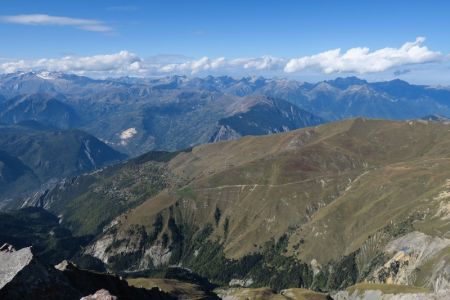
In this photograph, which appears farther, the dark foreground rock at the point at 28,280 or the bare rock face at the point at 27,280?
the bare rock face at the point at 27,280

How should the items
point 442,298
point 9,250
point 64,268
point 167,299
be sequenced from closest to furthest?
point 9,250 → point 442,298 → point 64,268 → point 167,299

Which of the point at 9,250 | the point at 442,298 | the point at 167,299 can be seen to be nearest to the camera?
the point at 9,250

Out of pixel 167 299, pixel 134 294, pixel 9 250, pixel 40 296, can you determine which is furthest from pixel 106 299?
pixel 167 299

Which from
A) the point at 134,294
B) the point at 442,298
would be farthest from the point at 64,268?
the point at 442,298

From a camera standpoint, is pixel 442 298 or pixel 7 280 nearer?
pixel 7 280

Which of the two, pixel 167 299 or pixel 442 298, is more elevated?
pixel 442 298

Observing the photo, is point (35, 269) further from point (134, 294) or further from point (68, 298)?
point (134, 294)

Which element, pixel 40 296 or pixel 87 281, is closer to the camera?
pixel 40 296

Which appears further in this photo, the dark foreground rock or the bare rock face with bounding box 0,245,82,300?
the bare rock face with bounding box 0,245,82,300

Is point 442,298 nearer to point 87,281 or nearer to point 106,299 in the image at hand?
point 106,299

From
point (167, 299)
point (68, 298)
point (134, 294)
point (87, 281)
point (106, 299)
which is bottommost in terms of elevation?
point (167, 299)
